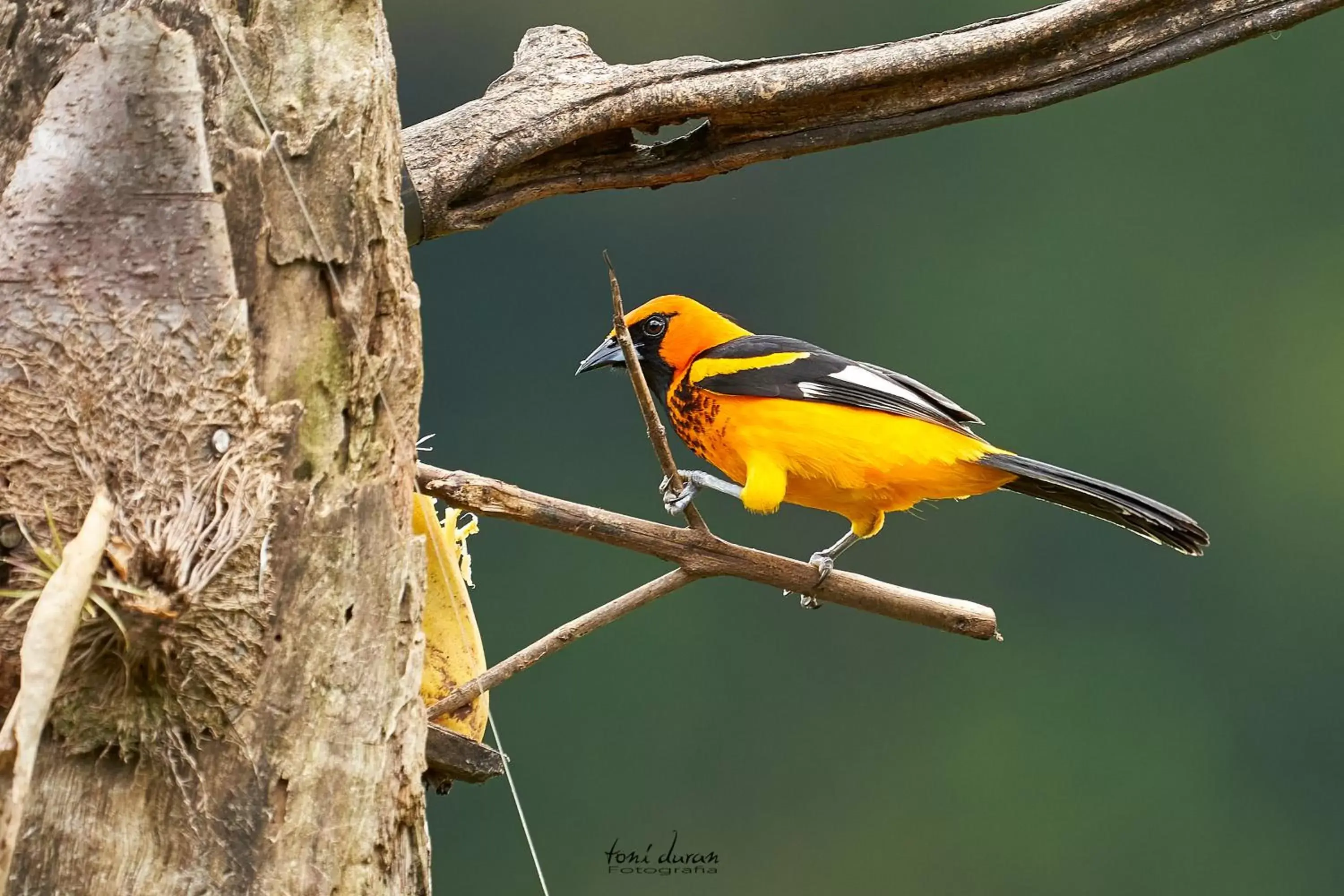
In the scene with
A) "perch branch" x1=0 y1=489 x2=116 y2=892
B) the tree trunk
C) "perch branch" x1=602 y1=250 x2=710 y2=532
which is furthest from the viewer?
"perch branch" x1=602 y1=250 x2=710 y2=532

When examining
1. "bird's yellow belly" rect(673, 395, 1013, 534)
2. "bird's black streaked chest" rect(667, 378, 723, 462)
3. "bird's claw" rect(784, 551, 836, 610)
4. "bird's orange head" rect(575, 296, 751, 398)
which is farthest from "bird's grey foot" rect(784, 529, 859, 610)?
"bird's orange head" rect(575, 296, 751, 398)

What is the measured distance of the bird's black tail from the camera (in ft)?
8.25

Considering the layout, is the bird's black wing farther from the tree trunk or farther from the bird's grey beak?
the tree trunk

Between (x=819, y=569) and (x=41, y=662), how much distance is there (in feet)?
4.55

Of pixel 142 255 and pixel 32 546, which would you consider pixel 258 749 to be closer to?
pixel 32 546

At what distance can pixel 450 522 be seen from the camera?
7.23ft

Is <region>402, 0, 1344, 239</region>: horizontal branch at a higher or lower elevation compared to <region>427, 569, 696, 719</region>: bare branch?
higher

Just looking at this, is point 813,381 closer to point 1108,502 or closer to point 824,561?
point 824,561

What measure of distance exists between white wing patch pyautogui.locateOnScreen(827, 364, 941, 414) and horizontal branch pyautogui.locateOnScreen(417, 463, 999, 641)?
492mm

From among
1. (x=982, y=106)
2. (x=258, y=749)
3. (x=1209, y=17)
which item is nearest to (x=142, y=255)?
(x=258, y=749)

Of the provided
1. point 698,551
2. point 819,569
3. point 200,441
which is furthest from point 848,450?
point 200,441

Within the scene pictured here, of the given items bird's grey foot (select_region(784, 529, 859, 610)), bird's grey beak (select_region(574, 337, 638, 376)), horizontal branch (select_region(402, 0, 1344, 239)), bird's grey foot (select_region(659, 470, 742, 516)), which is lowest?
bird's grey foot (select_region(784, 529, 859, 610))

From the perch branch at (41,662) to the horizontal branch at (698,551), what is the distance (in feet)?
2.86

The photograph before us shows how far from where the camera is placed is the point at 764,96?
2.37 metres
